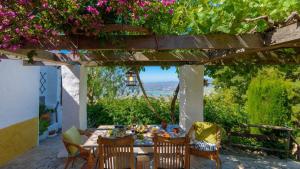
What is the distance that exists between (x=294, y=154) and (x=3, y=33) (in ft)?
23.4

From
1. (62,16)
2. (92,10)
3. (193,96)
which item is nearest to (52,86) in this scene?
(193,96)

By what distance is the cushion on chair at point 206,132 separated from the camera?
19.2 ft

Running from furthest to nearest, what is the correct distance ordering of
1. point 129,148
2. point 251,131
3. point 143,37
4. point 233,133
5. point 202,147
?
point 251,131 < point 233,133 < point 202,147 < point 129,148 < point 143,37

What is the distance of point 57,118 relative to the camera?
→ 418 inches

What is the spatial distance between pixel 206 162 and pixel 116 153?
2.66 m

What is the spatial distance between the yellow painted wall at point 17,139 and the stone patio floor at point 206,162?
188mm

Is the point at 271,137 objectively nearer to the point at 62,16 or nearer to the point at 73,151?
the point at 73,151

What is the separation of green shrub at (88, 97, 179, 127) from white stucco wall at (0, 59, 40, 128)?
1.67m

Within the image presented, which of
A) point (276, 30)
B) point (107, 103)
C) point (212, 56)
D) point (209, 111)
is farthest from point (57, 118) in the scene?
point (276, 30)

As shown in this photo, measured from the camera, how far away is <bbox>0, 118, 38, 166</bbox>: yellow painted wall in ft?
21.5

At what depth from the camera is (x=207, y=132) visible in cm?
597

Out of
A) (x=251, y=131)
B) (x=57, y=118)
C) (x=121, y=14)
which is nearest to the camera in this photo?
(x=121, y=14)

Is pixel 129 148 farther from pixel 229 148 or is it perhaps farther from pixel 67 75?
pixel 229 148

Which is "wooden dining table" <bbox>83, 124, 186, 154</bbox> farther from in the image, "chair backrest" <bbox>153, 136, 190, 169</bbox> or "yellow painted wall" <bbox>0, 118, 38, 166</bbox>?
"yellow painted wall" <bbox>0, 118, 38, 166</bbox>
